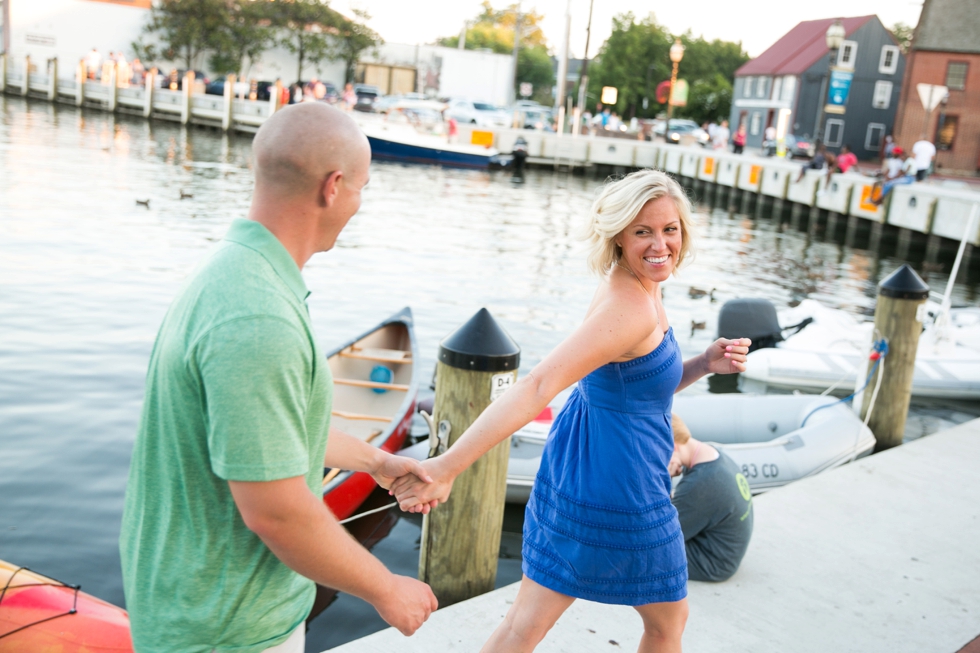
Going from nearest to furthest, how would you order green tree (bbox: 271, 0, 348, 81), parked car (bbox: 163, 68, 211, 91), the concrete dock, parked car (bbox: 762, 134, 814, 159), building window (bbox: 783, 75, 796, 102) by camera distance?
the concrete dock
parked car (bbox: 762, 134, 814, 159)
parked car (bbox: 163, 68, 211, 91)
building window (bbox: 783, 75, 796, 102)
green tree (bbox: 271, 0, 348, 81)

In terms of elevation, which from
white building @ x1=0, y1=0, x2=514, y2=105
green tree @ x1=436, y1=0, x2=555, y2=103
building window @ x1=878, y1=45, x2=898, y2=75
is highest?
green tree @ x1=436, y1=0, x2=555, y2=103

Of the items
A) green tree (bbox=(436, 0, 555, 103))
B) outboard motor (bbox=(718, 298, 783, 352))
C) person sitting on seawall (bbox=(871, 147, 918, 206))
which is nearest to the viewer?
outboard motor (bbox=(718, 298, 783, 352))

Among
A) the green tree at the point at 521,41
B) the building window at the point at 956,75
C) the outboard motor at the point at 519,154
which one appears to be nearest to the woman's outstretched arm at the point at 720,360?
the outboard motor at the point at 519,154

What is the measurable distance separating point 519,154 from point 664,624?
38.1 meters

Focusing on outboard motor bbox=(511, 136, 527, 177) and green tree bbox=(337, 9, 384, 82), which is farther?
green tree bbox=(337, 9, 384, 82)

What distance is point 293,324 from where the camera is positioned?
1.68 metres

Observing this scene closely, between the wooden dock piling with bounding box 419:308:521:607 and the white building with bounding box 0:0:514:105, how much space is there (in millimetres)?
52309

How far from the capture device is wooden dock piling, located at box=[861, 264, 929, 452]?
719 cm

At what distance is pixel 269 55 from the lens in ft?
191

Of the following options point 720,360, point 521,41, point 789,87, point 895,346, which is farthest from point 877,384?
point 521,41

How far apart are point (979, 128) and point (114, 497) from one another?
49349 mm

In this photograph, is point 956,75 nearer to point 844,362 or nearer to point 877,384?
point 844,362

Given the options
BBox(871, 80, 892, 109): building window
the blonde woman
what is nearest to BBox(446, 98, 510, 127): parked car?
BBox(871, 80, 892, 109): building window

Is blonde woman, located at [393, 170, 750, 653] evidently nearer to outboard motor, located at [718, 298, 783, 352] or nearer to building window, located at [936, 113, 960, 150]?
outboard motor, located at [718, 298, 783, 352]
